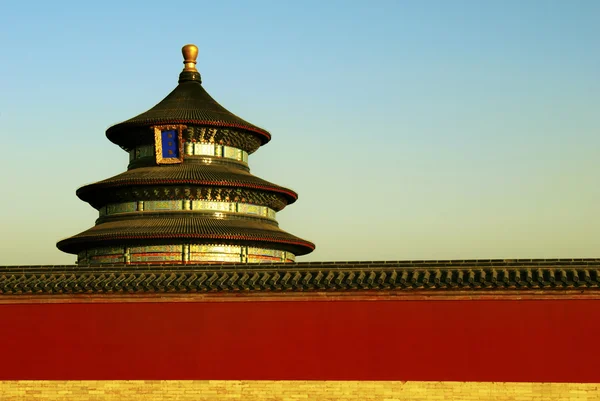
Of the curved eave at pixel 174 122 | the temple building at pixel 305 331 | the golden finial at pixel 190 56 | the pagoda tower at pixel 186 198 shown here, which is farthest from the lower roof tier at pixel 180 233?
the golden finial at pixel 190 56

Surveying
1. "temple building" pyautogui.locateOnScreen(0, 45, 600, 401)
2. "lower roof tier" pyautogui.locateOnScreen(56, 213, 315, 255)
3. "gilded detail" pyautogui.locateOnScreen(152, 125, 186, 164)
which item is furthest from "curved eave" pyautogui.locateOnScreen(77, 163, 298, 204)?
"temple building" pyautogui.locateOnScreen(0, 45, 600, 401)

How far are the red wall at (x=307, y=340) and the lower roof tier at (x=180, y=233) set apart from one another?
6.30 m

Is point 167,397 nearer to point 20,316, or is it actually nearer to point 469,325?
point 20,316

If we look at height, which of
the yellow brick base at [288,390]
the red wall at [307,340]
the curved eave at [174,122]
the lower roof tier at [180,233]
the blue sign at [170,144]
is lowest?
the yellow brick base at [288,390]

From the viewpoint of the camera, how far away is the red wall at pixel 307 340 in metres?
19.0

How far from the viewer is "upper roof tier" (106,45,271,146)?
2923 cm

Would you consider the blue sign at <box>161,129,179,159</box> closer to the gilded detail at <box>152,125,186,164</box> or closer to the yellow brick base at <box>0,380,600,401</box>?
the gilded detail at <box>152,125,186,164</box>

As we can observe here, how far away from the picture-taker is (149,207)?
28.2m

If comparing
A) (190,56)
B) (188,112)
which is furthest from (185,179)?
(190,56)

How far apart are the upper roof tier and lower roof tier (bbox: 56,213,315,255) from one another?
3.28 meters

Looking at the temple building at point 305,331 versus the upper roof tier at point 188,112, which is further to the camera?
the upper roof tier at point 188,112

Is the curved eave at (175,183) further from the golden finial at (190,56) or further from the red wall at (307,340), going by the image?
the red wall at (307,340)

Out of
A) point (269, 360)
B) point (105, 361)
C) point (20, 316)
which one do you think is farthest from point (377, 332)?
point (20, 316)

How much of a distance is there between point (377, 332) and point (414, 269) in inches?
63.7
